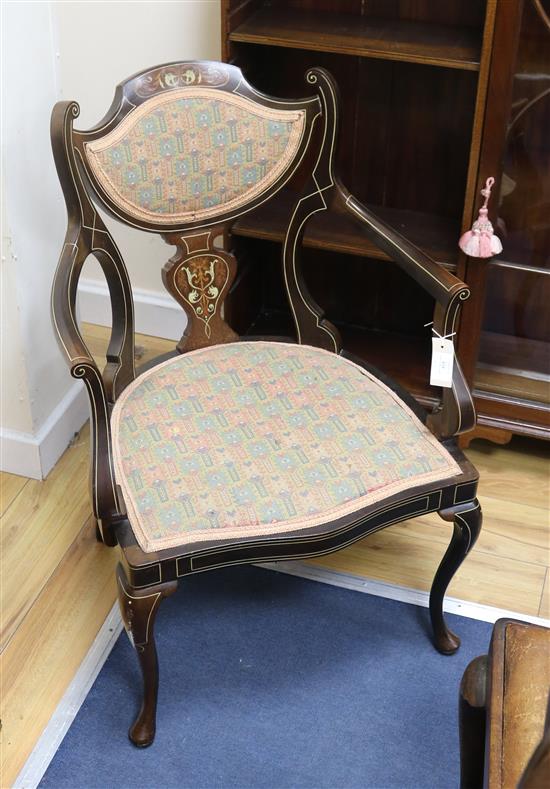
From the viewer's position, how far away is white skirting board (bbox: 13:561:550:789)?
1777mm

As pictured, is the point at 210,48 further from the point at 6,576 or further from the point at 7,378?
the point at 6,576

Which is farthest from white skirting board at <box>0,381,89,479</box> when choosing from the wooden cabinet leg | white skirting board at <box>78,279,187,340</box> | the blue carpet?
the wooden cabinet leg

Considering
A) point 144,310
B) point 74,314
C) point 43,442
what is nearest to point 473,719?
point 74,314

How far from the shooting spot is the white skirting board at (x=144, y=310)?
2.71 m

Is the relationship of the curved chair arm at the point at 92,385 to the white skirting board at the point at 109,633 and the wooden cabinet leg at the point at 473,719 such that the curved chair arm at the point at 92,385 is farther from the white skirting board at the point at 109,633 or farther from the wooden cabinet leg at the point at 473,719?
the wooden cabinet leg at the point at 473,719

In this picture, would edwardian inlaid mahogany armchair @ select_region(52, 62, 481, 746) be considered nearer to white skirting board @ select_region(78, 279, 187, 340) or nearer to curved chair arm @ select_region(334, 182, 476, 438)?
curved chair arm @ select_region(334, 182, 476, 438)

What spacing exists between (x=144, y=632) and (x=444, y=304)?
76 cm

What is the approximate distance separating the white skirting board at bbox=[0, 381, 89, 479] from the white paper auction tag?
98 cm

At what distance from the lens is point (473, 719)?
1360 millimetres

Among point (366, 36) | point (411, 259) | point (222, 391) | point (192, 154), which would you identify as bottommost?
point (222, 391)

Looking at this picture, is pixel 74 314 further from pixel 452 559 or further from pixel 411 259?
pixel 452 559

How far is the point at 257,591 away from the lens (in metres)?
2.10

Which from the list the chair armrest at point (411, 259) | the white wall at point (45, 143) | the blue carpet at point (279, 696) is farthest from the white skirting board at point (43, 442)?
the chair armrest at point (411, 259)

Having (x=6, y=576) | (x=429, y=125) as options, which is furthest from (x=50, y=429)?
(x=429, y=125)
